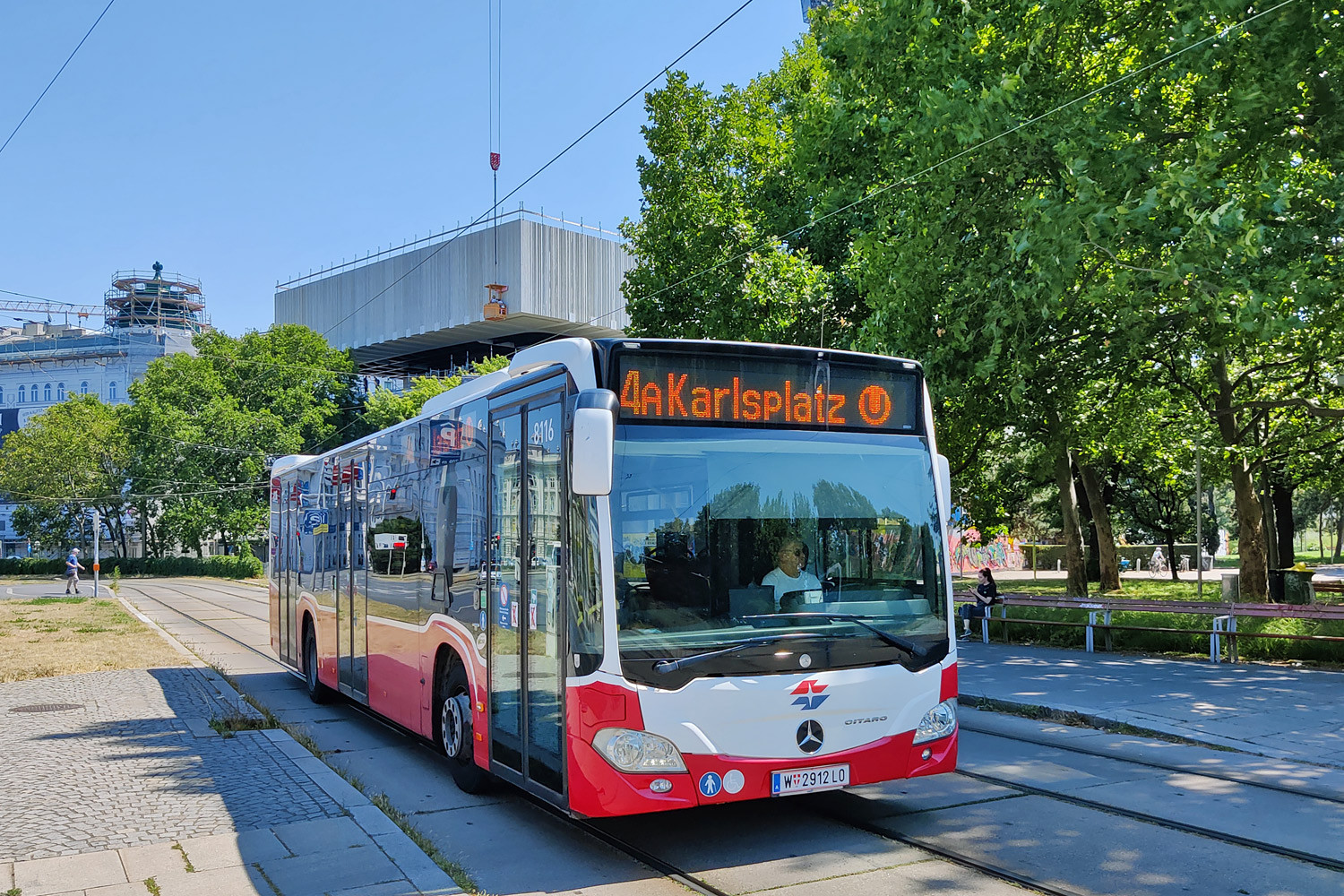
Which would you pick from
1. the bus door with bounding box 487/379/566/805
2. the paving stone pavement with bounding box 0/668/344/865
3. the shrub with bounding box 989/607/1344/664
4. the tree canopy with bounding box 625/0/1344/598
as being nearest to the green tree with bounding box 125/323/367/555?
the tree canopy with bounding box 625/0/1344/598

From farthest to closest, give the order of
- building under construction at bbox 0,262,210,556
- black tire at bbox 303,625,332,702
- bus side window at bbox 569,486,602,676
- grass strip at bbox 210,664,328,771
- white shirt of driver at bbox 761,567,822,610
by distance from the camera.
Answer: building under construction at bbox 0,262,210,556 < black tire at bbox 303,625,332,702 < grass strip at bbox 210,664,328,771 < white shirt of driver at bbox 761,567,822,610 < bus side window at bbox 569,486,602,676

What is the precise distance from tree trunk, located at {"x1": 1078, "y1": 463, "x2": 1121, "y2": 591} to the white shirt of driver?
2735 centimetres

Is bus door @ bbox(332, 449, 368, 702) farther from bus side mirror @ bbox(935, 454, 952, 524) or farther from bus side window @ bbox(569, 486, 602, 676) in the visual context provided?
bus side mirror @ bbox(935, 454, 952, 524)

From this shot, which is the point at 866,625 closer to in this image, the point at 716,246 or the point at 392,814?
the point at 392,814

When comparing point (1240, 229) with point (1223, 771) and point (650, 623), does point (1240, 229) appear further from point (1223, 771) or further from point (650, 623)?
point (650, 623)

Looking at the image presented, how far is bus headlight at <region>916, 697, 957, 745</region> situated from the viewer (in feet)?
22.9

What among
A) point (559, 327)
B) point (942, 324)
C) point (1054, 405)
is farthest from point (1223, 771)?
point (559, 327)

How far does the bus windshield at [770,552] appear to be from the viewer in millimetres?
6367

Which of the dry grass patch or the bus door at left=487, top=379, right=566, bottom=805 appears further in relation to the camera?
the dry grass patch

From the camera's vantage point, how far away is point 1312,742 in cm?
980

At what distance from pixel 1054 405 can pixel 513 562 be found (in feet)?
44.5

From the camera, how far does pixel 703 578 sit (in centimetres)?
650

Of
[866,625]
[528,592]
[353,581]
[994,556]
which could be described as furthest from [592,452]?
[994,556]

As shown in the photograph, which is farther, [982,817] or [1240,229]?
[1240,229]
